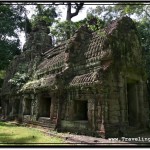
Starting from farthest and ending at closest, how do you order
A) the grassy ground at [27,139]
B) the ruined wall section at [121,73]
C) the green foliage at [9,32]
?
the green foliage at [9,32], the ruined wall section at [121,73], the grassy ground at [27,139]

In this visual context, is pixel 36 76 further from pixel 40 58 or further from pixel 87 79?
pixel 87 79

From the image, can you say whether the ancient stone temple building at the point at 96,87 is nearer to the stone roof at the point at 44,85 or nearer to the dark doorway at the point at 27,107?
the stone roof at the point at 44,85

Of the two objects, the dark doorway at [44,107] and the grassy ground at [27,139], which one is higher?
the dark doorway at [44,107]

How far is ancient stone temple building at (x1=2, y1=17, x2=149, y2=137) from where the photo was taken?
9297 mm

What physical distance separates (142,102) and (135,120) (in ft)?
3.29

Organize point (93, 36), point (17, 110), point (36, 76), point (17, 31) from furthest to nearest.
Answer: point (17, 31)
point (17, 110)
point (36, 76)
point (93, 36)

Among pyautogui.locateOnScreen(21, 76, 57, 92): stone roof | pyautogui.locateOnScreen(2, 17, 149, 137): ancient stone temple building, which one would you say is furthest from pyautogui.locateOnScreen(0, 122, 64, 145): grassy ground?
pyautogui.locateOnScreen(21, 76, 57, 92): stone roof

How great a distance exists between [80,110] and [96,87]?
2.27 meters

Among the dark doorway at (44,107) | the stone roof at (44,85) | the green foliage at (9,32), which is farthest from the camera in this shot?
the green foliage at (9,32)

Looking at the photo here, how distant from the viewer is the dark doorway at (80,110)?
425 inches

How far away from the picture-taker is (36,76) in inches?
610

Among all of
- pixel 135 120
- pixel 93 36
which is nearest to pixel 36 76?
pixel 93 36

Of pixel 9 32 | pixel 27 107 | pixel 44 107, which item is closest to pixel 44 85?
pixel 44 107

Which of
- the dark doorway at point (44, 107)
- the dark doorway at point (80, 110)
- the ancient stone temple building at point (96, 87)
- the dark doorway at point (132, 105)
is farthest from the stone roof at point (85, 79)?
the dark doorway at point (44, 107)
